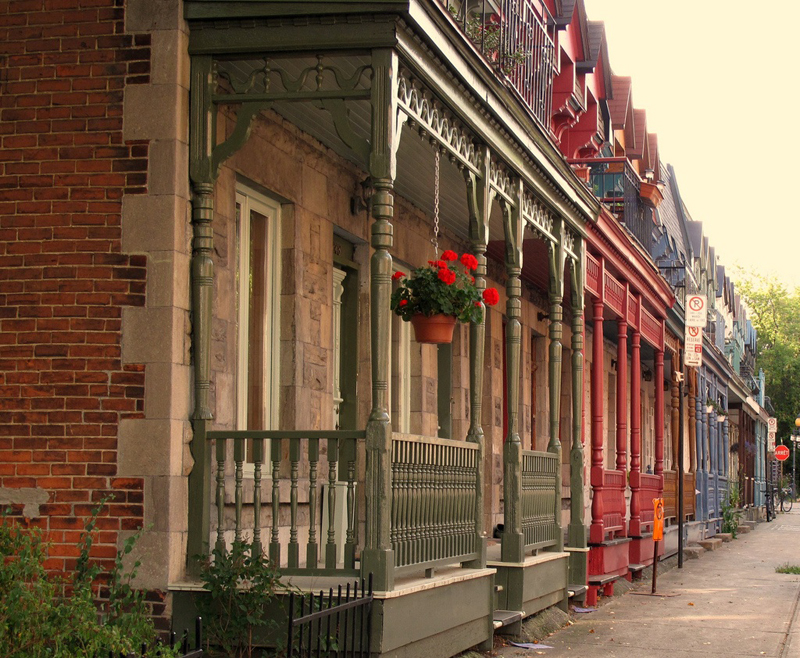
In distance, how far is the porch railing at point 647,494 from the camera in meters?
18.3

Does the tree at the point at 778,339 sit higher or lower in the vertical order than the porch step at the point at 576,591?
higher

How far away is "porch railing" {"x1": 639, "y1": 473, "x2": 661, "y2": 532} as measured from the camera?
1827cm

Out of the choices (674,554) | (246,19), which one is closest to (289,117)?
(246,19)

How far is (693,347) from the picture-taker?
2212cm

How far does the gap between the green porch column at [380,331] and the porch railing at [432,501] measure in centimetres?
29

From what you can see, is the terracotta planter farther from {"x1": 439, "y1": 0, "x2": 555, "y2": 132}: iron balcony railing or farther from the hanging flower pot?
{"x1": 439, "y1": 0, "x2": 555, "y2": 132}: iron balcony railing

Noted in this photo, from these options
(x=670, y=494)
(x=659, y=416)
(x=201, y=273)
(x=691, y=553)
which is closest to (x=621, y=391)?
(x=659, y=416)

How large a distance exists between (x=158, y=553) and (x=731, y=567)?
15.2 metres

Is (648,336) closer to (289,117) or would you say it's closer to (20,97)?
(289,117)

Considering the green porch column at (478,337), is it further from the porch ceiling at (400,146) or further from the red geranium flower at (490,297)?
the porch ceiling at (400,146)

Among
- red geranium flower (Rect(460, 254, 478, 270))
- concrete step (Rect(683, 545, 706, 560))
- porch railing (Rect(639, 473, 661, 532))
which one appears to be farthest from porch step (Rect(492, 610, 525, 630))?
concrete step (Rect(683, 545, 706, 560))

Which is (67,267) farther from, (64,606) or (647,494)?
(647,494)

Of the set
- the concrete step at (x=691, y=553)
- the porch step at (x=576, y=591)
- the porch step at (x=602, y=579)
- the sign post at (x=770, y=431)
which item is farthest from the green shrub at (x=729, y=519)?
the sign post at (x=770, y=431)

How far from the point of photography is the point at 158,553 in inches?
299
